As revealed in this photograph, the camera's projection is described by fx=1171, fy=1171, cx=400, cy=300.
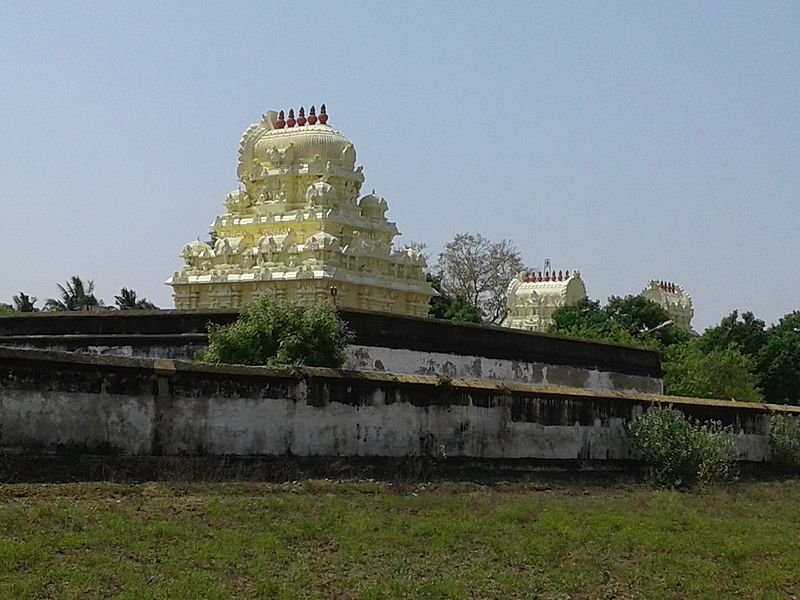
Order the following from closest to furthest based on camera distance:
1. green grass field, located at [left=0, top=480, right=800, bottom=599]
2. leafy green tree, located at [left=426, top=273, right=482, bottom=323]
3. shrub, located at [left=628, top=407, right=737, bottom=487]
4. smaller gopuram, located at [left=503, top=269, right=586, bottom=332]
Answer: green grass field, located at [left=0, top=480, right=800, bottom=599] → shrub, located at [left=628, top=407, right=737, bottom=487] → leafy green tree, located at [left=426, top=273, right=482, bottom=323] → smaller gopuram, located at [left=503, top=269, right=586, bottom=332]

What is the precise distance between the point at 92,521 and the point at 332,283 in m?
25.0

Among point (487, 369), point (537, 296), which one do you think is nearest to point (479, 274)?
point (537, 296)

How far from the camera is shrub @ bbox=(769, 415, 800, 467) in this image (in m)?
20.9

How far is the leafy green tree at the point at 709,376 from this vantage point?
113 ft

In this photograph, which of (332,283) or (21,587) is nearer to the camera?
(21,587)

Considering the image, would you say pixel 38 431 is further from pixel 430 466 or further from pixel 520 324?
pixel 520 324

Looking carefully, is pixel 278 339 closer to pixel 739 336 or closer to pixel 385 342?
pixel 385 342

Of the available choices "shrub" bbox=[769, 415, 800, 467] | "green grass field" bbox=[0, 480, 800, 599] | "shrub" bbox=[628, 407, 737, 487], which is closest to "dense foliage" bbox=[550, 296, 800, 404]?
"shrub" bbox=[769, 415, 800, 467]

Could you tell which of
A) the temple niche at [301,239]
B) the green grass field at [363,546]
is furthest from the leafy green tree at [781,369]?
the green grass field at [363,546]

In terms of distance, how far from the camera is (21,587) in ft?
26.4

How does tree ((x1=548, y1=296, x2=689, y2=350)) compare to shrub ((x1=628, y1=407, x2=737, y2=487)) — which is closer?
shrub ((x1=628, y1=407, x2=737, y2=487))

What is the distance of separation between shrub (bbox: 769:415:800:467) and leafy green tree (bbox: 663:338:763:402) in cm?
1276

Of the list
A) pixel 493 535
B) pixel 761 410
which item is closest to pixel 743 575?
pixel 493 535

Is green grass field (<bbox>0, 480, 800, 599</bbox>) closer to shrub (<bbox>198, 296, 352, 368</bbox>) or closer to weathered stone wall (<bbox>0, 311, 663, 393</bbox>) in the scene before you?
shrub (<bbox>198, 296, 352, 368</bbox>)
